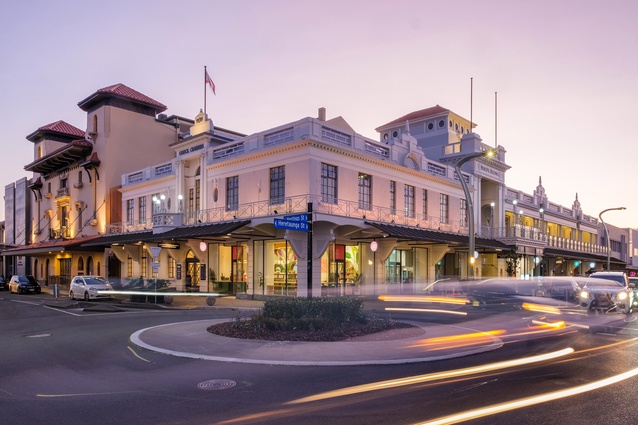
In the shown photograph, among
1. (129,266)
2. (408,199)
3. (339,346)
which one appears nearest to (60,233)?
(129,266)

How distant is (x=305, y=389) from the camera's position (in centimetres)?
856

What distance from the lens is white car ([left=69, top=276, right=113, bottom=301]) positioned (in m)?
30.6

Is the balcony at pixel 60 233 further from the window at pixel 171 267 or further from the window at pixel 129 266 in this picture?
the window at pixel 171 267

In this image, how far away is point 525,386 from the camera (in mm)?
8680

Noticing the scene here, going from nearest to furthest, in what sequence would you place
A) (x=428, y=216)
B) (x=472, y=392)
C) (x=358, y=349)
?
(x=472, y=392), (x=358, y=349), (x=428, y=216)

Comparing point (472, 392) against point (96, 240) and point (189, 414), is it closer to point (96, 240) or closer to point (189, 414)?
point (189, 414)

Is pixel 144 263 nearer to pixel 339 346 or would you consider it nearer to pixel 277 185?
pixel 277 185

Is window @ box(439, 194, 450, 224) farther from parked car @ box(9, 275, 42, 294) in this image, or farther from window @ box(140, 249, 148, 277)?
parked car @ box(9, 275, 42, 294)

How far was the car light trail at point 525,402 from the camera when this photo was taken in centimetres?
676

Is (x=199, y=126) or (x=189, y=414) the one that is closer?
(x=189, y=414)

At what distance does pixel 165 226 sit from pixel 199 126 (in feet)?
26.5

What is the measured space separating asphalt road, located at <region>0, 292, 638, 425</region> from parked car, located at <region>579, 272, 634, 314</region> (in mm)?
10683

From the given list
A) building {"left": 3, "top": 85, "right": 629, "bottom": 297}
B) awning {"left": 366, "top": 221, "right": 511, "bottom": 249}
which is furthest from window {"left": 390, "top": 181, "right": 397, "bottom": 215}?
awning {"left": 366, "top": 221, "right": 511, "bottom": 249}

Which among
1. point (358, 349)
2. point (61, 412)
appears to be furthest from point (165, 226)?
point (61, 412)
